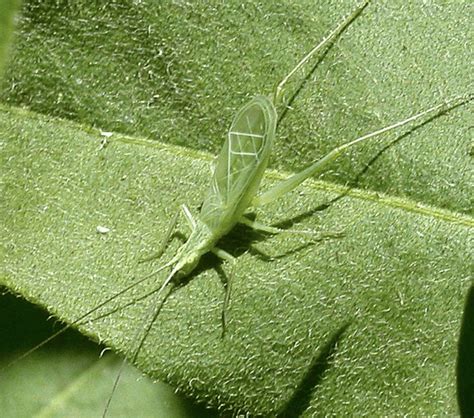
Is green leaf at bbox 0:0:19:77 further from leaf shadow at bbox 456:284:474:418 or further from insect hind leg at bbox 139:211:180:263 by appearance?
leaf shadow at bbox 456:284:474:418

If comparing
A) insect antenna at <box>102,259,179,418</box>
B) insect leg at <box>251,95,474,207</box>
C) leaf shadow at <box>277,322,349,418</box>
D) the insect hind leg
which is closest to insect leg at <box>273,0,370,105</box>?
insect leg at <box>251,95,474,207</box>

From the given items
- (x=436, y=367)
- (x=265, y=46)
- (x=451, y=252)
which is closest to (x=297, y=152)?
(x=265, y=46)

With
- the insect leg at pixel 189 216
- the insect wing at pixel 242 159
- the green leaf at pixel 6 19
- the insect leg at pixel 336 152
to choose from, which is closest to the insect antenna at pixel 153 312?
the insect leg at pixel 189 216

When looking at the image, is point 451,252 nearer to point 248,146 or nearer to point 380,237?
point 380,237

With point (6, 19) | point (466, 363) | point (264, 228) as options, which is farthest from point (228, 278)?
point (6, 19)

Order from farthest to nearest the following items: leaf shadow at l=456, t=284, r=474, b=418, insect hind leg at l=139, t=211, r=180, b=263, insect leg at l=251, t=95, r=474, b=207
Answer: insect hind leg at l=139, t=211, r=180, b=263 → insect leg at l=251, t=95, r=474, b=207 → leaf shadow at l=456, t=284, r=474, b=418

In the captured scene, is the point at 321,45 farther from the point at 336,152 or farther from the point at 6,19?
the point at 6,19
